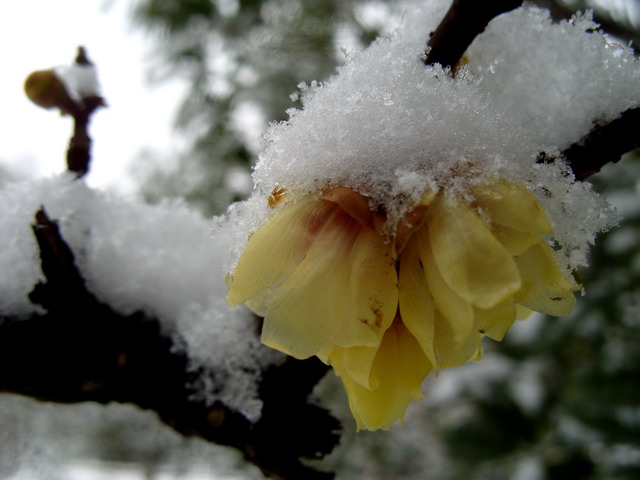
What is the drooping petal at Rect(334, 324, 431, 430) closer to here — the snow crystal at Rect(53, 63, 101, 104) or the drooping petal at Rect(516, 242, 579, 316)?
the drooping petal at Rect(516, 242, 579, 316)

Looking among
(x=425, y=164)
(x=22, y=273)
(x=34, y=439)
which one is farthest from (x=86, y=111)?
(x=34, y=439)

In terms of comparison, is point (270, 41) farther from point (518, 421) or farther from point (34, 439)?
point (518, 421)

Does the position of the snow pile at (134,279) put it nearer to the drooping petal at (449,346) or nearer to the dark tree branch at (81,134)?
the dark tree branch at (81,134)

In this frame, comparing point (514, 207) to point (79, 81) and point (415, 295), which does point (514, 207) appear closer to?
point (415, 295)

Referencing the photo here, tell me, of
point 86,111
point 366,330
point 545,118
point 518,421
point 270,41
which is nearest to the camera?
point 366,330

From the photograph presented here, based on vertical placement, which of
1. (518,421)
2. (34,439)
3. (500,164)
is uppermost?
(500,164)

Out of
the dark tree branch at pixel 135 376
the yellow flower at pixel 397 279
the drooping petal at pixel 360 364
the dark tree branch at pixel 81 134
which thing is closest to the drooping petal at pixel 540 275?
the yellow flower at pixel 397 279

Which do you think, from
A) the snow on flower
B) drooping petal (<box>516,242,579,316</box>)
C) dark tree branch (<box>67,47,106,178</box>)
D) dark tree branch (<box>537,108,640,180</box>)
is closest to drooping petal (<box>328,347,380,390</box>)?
the snow on flower
